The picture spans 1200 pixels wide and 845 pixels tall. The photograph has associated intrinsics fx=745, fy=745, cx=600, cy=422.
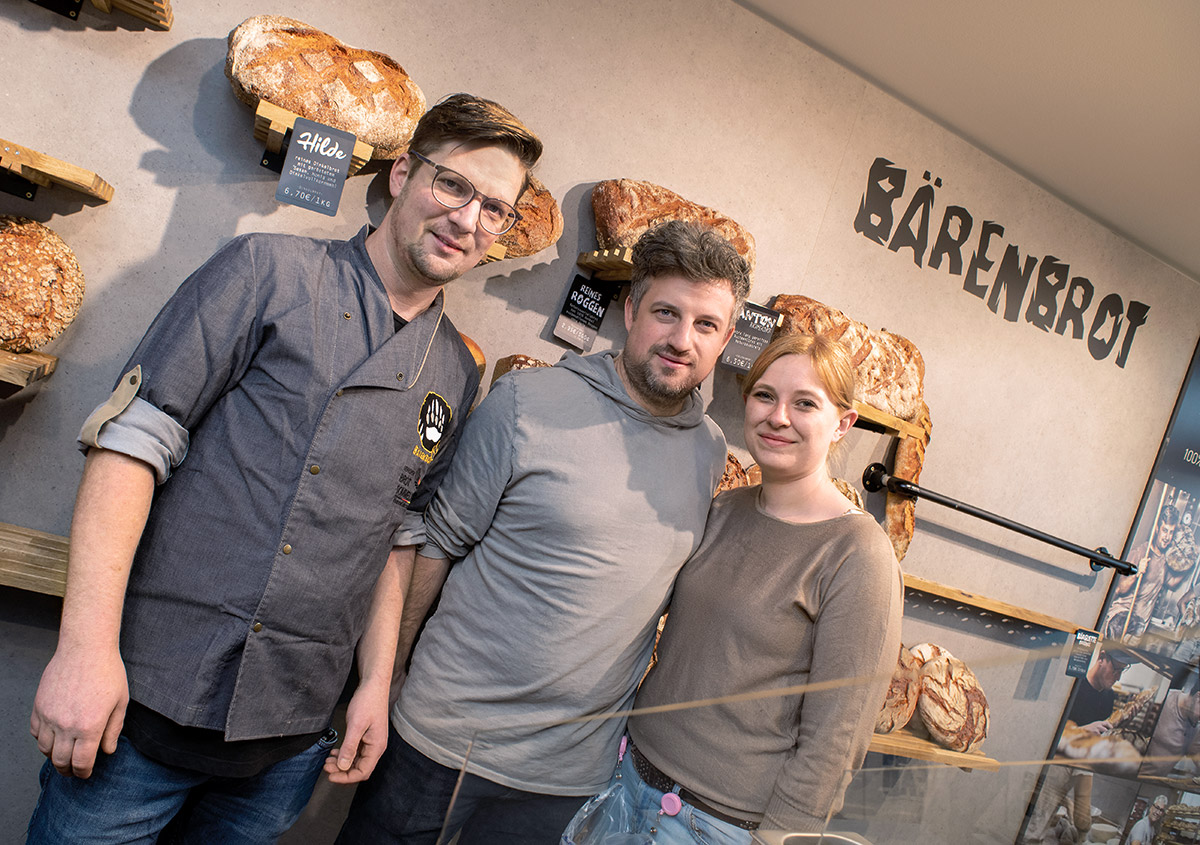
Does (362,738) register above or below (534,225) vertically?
below

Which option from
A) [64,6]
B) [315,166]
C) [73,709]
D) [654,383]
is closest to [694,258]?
[654,383]

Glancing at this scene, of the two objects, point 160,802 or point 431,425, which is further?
point 431,425

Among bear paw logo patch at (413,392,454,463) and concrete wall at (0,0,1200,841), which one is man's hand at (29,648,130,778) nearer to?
bear paw logo patch at (413,392,454,463)

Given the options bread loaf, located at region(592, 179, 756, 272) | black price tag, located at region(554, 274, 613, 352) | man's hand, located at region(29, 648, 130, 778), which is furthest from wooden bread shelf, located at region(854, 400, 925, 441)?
man's hand, located at region(29, 648, 130, 778)

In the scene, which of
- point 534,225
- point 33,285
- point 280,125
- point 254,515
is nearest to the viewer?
point 254,515

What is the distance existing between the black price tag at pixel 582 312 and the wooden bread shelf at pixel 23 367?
1232 mm

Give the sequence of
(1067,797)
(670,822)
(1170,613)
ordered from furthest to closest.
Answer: (670,822)
(1170,613)
(1067,797)

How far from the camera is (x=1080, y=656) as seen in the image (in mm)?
590

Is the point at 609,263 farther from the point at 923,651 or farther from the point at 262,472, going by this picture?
the point at 923,651

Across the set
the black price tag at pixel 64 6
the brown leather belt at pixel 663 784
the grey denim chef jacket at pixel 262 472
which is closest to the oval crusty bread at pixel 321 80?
the black price tag at pixel 64 6

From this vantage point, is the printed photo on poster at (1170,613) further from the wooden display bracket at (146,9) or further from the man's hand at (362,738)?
the wooden display bracket at (146,9)

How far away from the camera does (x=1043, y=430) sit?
3.23m

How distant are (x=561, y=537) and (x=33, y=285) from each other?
A: 120 cm

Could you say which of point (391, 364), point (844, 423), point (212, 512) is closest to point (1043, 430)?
point (844, 423)
